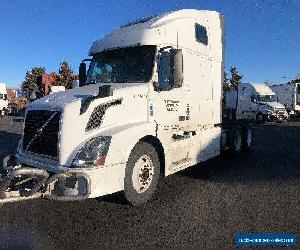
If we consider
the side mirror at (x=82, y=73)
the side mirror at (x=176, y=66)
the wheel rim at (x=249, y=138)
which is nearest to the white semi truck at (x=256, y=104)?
the wheel rim at (x=249, y=138)

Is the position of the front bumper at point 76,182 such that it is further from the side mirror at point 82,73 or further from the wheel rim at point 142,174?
the side mirror at point 82,73

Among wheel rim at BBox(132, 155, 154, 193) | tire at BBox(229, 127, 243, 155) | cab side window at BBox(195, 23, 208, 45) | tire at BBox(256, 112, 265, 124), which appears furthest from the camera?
tire at BBox(256, 112, 265, 124)

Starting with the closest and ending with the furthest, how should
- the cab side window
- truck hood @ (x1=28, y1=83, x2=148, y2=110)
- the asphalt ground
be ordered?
1. the asphalt ground
2. truck hood @ (x1=28, y1=83, x2=148, y2=110)
3. the cab side window

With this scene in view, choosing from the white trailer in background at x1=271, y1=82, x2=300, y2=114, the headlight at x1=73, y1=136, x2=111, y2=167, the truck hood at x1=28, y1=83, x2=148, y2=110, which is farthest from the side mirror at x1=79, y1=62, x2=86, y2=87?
the white trailer in background at x1=271, y1=82, x2=300, y2=114

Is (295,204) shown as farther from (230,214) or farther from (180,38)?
(180,38)

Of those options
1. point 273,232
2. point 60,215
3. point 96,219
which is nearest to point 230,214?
point 273,232

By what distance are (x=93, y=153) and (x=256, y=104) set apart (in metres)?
25.7

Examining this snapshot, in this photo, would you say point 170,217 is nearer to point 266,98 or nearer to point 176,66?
point 176,66

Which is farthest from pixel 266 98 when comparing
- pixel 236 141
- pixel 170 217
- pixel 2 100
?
pixel 2 100

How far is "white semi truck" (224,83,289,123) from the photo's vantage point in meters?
27.6

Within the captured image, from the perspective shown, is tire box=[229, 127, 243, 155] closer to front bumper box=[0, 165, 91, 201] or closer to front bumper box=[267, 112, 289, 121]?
front bumper box=[0, 165, 91, 201]

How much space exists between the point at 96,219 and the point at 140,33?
3.81 metres

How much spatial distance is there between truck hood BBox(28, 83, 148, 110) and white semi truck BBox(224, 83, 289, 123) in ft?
74.6

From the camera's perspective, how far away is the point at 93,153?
5.09 metres
